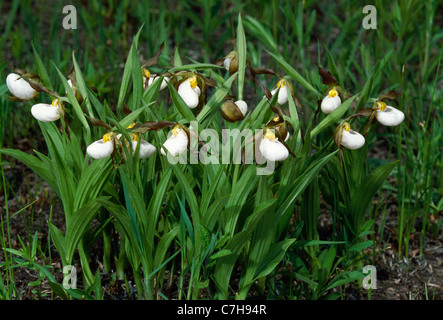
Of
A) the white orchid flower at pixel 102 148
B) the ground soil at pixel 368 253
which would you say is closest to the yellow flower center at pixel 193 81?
the white orchid flower at pixel 102 148

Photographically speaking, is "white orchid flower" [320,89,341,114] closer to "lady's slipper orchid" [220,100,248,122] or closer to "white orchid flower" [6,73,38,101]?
"lady's slipper orchid" [220,100,248,122]

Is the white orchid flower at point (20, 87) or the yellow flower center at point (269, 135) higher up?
the white orchid flower at point (20, 87)

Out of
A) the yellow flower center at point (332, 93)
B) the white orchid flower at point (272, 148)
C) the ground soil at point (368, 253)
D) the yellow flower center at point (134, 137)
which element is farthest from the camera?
the ground soil at point (368, 253)

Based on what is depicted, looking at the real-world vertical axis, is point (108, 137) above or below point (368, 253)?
above

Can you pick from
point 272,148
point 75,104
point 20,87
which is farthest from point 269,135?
point 20,87

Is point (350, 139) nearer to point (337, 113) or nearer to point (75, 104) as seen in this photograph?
point (337, 113)

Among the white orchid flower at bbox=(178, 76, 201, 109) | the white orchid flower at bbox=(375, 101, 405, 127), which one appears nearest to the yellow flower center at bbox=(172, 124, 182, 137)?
the white orchid flower at bbox=(178, 76, 201, 109)

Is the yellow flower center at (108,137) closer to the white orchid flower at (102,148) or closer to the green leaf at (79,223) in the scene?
the white orchid flower at (102,148)
